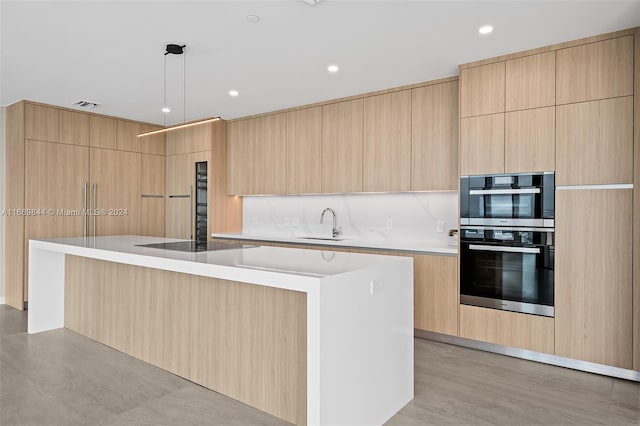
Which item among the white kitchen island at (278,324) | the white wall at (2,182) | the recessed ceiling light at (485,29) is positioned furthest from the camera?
the white wall at (2,182)

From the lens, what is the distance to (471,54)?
338 cm

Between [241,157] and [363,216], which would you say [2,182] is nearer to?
[241,157]

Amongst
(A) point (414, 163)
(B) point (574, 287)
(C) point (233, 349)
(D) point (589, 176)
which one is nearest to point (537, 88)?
(D) point (589, 176)

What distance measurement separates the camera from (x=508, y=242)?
337cm

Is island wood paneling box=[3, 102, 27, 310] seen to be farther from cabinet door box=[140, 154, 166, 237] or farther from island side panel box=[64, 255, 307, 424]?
island side panel box=[64, 255, 307, 424]

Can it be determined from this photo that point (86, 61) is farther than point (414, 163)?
No

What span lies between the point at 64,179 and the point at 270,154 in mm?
2661

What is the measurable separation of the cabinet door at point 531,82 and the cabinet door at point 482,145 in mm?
183

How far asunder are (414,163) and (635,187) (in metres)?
1.85

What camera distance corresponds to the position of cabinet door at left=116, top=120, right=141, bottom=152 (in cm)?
580

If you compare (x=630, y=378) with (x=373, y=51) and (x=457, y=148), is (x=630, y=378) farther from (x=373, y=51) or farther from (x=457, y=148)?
(x=373, y=51)

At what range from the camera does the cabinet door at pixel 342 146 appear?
4.60 meters

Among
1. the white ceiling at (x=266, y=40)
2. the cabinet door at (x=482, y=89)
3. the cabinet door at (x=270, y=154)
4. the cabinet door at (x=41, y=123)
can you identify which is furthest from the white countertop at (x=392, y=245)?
the cabinet door at (x=41, y=123)

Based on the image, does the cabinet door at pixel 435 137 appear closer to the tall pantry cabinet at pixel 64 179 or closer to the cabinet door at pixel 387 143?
the cabinet door at pixel 387 143
